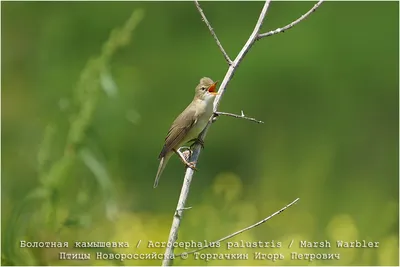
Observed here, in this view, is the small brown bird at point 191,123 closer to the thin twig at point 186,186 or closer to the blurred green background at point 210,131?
the blurred green background at point 210,131

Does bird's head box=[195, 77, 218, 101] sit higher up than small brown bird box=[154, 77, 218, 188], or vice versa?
bird's head box=[195, 77, 218, 101]

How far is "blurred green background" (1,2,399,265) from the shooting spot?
4434 mm

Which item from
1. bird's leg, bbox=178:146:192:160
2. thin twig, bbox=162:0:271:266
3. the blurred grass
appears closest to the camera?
thin twig, bbox=162:0:271:266

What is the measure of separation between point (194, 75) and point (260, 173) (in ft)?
6.26

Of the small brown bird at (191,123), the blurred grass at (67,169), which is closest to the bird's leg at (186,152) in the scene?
the small brown bird at (191,123)

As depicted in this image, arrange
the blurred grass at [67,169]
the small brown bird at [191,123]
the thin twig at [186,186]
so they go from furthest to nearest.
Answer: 1. the small brown bird at [191,123]
2. the blurred grass at [67,169]
3. the thin twig at [186,186]

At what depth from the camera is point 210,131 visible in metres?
7.90

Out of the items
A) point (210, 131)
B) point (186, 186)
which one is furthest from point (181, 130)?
point (210, 131)

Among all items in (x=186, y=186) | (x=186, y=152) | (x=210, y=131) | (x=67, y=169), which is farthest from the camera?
(x=210, y=131)

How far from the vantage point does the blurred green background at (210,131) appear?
4434mm

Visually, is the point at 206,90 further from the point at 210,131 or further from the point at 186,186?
the point at 210,131

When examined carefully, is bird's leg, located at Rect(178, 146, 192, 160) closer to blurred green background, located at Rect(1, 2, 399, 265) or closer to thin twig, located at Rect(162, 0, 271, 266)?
thin twig, located at Rect(162, 0, 271, 266)

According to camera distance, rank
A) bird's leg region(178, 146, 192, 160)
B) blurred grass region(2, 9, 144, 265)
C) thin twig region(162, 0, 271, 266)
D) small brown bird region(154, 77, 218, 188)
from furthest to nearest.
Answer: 1. small brown bird region(154, 77, 218, 188)
2. bird's leg region(178, 146, 192, 160)
3. blurred grass region(2, 9, 144, 265)
4. thin twig region(162, 0, 271, 266)

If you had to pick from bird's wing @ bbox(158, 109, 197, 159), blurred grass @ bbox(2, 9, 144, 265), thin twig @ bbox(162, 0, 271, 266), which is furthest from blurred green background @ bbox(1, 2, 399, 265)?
thin twig @ bbox(162, 0, 271, 266)
